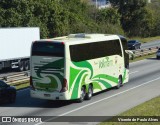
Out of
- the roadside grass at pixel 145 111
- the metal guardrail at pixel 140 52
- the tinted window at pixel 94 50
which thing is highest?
the tinted window at pixel 94 50

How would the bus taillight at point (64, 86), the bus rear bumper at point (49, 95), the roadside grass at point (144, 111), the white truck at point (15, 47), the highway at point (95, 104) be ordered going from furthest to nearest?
the white truck at point (15, 47) < the bus rear bumper at point (49, 95) < the bus taillight at point (64, 86) < the highway at point (95, 104) < the roadside grass at point (144, 111)

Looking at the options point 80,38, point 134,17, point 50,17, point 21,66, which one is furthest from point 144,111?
point 134,17

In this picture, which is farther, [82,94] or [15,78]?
[15,78]

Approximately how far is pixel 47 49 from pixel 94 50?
364 cm

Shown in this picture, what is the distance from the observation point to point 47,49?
78.1ft

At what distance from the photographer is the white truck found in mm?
40562

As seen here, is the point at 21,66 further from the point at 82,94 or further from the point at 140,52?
the point at 82,94

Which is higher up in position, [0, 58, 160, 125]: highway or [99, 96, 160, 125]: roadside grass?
[99, 96, 160, 125]: roadside grass

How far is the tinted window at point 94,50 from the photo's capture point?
24275 millimetres

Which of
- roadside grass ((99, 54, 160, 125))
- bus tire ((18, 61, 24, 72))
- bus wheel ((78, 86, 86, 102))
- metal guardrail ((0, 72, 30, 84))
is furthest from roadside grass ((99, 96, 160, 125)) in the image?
bus tire ((18, 61, 24, 72))

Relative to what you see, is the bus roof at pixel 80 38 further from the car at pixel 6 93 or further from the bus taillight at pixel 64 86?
the car at pixel 6 93

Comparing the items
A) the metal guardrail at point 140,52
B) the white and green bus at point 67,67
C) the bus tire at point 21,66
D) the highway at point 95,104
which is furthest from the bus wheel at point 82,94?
the metal guardrail at point 140,52

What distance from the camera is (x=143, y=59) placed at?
167ft

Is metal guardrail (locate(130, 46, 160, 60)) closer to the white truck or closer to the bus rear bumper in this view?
the white truck
